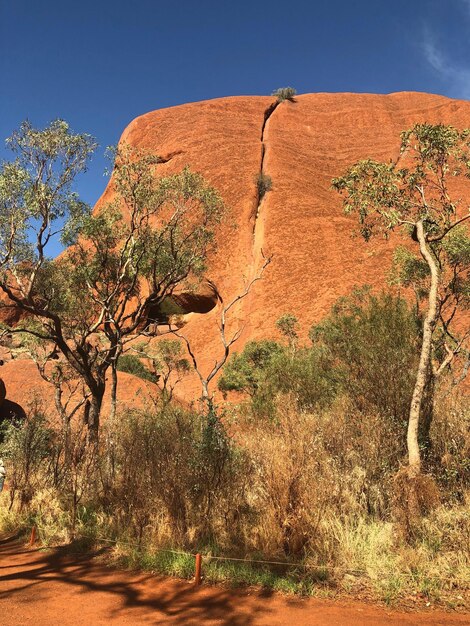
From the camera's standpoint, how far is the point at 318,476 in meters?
6.02

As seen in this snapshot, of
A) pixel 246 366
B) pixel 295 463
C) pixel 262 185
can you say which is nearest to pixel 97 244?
pixel 295 463

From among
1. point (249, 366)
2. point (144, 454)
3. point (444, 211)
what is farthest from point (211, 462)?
point (249, 366)

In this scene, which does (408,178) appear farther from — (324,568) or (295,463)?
(324,568)

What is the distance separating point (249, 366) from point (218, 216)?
14.1 metres

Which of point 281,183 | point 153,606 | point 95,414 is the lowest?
point 153,606

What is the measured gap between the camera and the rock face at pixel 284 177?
115 feet

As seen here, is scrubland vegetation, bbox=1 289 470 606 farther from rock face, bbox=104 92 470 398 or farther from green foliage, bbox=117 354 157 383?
green foliage, bbox=117 354 157 383

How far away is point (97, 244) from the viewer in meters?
14.0

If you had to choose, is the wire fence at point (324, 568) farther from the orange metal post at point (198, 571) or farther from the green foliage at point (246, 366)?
the green foliage at point (246, 366)

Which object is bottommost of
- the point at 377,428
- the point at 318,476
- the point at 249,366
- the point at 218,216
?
the point at 318,476

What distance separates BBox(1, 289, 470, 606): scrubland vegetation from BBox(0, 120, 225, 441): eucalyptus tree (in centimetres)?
226

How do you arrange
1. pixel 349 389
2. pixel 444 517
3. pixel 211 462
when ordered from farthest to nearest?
1. pixel 349 389
2. pixel 211 462
3. pixel 444 517

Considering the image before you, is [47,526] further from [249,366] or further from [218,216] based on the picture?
[249,366]

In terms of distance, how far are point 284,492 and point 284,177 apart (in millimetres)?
41928
